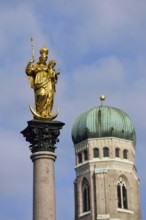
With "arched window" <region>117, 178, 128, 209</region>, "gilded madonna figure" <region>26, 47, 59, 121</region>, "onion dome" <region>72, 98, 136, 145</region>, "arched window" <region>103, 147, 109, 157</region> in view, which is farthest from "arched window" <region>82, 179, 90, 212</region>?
"gilded madonna figure" <region>26, 47, 59, 121</region>

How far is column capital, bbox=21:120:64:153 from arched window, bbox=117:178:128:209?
71079 mm

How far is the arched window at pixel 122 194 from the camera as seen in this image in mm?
101000

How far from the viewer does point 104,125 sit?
10294cm

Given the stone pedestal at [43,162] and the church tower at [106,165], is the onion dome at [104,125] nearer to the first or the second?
the church tower at [106,165]

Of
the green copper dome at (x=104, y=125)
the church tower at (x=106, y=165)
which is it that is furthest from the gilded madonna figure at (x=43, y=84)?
the green copper dome at (x=104, y=125)

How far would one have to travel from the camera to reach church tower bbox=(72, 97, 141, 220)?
327 ft

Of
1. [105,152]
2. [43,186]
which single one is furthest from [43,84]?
[105,152]

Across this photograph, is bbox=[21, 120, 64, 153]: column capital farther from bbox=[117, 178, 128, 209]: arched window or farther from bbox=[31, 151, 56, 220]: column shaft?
bbox=[117, 178, 128, 209]: arched window

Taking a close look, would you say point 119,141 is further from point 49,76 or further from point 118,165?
point 49,76

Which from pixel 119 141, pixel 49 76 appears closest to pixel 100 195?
pixel 119 141

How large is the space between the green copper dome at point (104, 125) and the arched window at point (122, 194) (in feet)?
20.7

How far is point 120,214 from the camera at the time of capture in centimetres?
9969

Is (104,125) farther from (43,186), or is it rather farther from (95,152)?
(43,186)

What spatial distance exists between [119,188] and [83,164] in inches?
229
